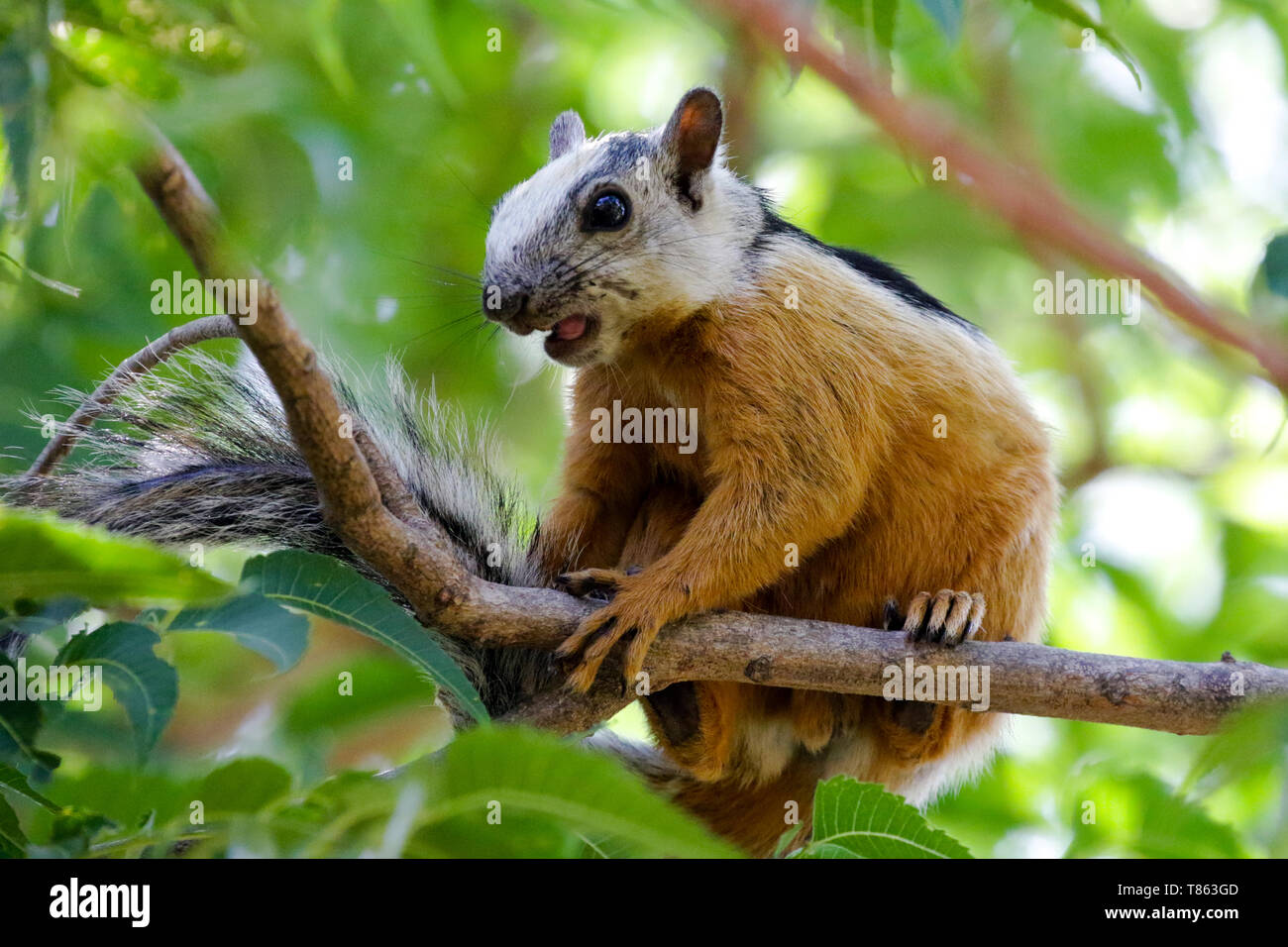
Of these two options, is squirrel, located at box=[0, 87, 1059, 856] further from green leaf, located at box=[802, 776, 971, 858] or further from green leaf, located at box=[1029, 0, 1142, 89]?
green leaf, located at box=[1029, 0, 1142, 89]

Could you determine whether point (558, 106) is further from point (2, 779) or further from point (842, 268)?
point (2, 779)

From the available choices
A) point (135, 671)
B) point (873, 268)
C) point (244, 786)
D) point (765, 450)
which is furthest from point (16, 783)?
point (873, 268)

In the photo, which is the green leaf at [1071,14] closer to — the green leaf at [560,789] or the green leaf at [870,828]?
the green leaf at [870,828]

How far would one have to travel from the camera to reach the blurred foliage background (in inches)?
105

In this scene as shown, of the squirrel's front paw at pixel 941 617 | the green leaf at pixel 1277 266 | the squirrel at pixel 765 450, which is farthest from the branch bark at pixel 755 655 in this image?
the green leaf at pixel 1277 266

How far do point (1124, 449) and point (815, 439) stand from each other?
498 centimetres

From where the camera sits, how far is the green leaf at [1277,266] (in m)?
2.58

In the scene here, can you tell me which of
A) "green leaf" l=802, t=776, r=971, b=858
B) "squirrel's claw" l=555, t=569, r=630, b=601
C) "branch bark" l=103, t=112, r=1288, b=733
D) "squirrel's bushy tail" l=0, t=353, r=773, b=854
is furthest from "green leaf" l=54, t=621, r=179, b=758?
"squirrel's claw" l=555, t=569, r=630, b=601

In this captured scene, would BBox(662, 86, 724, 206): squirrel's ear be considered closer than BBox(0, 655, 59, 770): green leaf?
No

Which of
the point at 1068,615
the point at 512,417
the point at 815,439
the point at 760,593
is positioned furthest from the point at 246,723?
the point at 1068,615

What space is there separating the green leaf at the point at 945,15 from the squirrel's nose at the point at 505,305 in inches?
70.1

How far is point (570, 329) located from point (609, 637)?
3.91 feet

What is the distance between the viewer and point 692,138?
4391 millimetres

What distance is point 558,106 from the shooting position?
6996 millimetres
